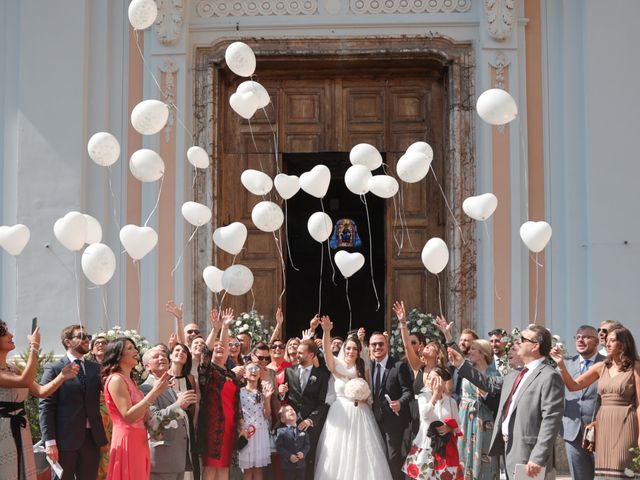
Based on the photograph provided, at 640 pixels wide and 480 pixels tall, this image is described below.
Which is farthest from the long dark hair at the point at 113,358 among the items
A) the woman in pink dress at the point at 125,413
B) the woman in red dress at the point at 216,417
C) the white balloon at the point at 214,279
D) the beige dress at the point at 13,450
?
the white balloon at the point at 214,279

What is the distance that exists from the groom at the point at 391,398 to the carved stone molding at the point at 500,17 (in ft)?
16.5

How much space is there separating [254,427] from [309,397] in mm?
722

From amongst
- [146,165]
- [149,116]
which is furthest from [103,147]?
[149,116]

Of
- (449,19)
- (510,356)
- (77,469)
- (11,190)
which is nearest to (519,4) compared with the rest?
(449,19)

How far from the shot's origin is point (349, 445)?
36.0 ft

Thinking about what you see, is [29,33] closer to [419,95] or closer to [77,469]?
[419,95]

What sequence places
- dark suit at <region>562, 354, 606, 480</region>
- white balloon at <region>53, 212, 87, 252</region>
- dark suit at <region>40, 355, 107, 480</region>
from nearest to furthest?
dark suit at <region>40, 355, 107, 480</region> → dark suit at <region>562, 354, 606, 480</region> → white balloon at <region>53, 212, 87, 252</region>

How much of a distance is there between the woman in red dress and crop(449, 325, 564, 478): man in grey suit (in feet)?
8.72

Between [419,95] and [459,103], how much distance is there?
808 mm

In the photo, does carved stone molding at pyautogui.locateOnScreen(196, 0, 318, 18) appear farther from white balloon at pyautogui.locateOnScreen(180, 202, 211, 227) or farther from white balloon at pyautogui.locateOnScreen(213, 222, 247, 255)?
white balloon at pyautogui.locateOnScreen(213, 222, 247, 255)

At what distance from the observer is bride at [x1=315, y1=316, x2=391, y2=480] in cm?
1093

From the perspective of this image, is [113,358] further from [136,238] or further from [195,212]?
[195,212]

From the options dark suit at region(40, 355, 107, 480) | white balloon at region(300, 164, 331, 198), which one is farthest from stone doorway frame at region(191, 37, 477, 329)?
dark suit at region(40, 355, 107, 480)

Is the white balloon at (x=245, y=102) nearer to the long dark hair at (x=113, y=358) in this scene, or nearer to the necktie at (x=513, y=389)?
the long dark hair at (x=113, y=358)
